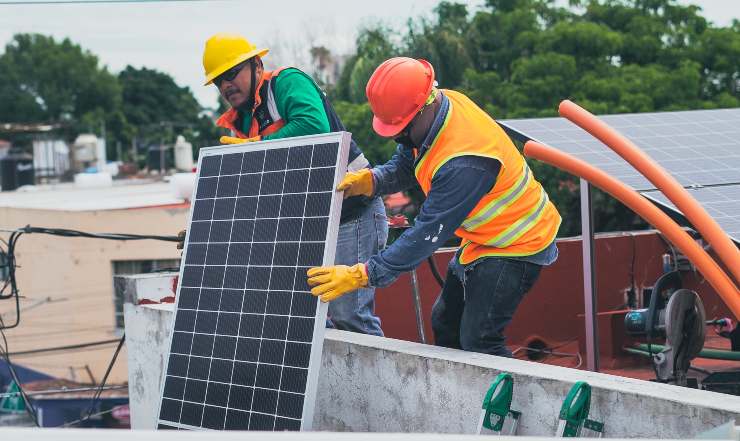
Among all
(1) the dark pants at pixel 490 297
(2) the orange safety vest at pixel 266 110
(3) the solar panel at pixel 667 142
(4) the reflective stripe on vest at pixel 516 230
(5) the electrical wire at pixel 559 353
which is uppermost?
(2) the orange safety vest at pixel 266 110

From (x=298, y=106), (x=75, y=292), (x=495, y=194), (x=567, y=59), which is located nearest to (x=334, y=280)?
(x=495, y=194)

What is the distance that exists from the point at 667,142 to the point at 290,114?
311 cm

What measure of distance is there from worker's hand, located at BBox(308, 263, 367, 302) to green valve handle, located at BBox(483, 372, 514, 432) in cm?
83

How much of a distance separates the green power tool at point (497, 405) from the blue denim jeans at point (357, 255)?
175 cm

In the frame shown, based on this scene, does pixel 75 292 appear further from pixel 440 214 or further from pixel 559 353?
pixel 440 214

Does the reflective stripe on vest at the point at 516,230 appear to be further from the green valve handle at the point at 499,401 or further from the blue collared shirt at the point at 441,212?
the green valve handle at the point at 499,401

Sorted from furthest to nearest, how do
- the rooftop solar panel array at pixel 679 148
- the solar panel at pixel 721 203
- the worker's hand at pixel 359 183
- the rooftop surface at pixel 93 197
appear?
1. the rooftop surface at pixel 93 197
2. the rooftop solar panel array at pixel 679 148
3. the solar panel at pixel 721 203
4. the worker's hand at pixel 359 183

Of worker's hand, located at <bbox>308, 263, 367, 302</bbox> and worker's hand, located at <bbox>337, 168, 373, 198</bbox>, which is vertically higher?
worker's hand, located at <bbox>337, 168, 373, 198</bbox>

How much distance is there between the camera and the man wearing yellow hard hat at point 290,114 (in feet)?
21.9

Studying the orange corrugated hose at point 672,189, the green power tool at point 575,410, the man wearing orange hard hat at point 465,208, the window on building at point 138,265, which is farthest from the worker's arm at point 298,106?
the window on building at point 138,265

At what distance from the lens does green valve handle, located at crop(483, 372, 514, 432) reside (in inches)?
199

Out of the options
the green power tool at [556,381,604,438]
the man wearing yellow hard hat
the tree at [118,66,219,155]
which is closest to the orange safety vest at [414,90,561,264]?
the man wearing yellow hard hat

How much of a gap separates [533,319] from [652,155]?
84.3 inches

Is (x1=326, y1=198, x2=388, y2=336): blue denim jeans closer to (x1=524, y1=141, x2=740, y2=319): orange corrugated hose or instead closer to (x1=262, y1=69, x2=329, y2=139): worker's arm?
(x1=262, y1=69, x2=329, y2=139): worker's arm
